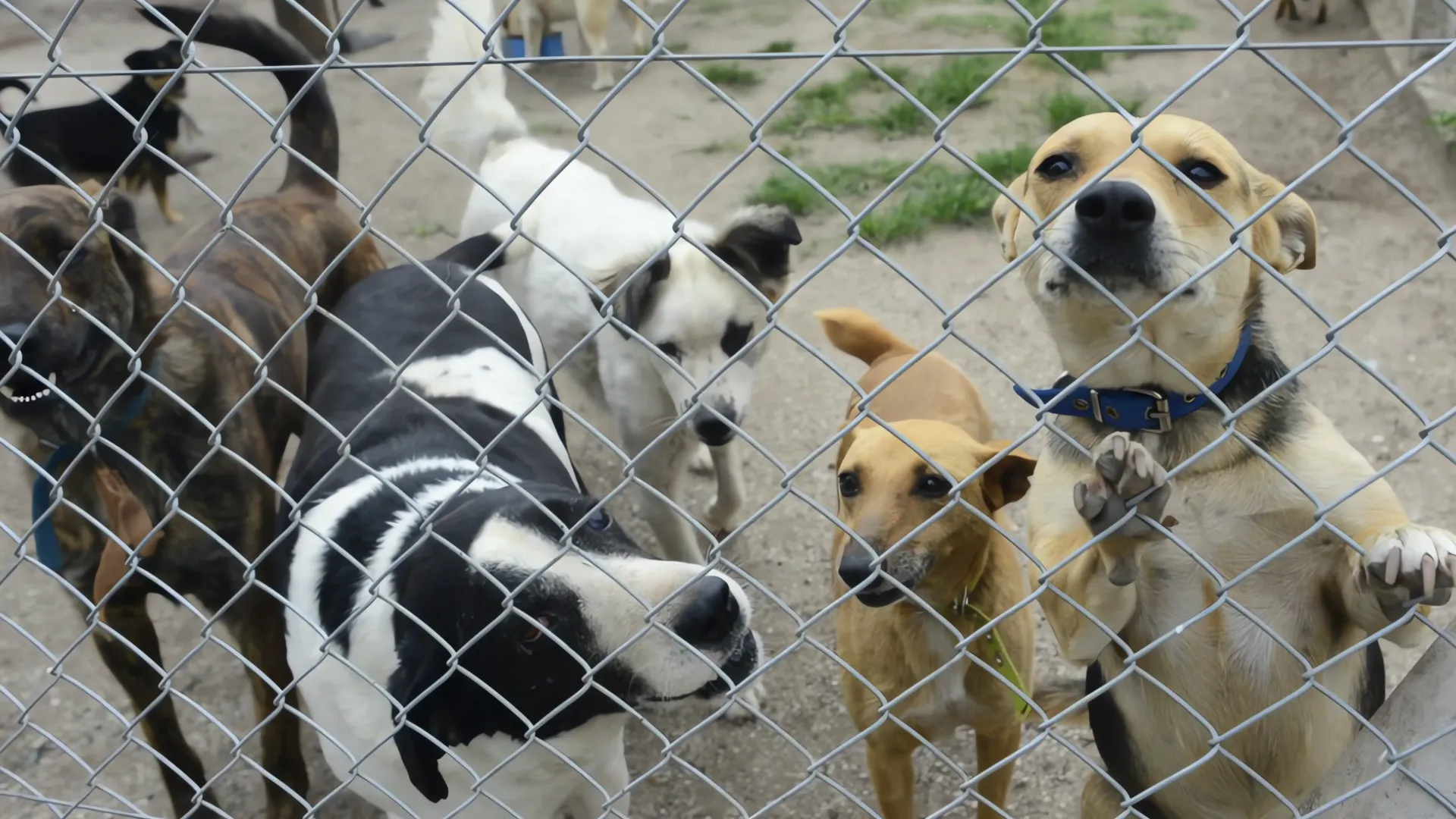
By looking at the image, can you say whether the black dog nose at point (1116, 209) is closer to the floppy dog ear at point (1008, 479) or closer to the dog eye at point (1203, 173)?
the dog eye at point (1203, 173)

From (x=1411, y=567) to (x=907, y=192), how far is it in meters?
4.11

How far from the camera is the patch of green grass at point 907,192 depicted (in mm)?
5160

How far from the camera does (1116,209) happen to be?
5.13 feet

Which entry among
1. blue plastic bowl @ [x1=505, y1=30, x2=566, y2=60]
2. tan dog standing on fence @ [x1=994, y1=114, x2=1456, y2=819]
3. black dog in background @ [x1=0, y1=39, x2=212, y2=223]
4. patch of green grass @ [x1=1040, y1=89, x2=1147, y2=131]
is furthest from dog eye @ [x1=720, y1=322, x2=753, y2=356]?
blue plastic bowl @ [x1=505, y1=30, x2=566, y2=60]

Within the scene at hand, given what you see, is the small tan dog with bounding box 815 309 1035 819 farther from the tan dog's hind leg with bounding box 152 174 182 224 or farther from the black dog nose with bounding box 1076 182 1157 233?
the tan dog's hind leg with bounding box 152 174 182 224

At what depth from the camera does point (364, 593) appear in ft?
7.65

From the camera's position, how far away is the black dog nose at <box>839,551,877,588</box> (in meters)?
2.12

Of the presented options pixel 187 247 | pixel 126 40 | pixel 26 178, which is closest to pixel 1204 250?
pixel 187 247

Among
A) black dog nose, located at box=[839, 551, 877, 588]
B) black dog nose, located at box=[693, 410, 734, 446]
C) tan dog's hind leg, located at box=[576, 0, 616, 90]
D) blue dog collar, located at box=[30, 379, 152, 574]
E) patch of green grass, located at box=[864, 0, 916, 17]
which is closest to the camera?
black dog nose, located at box=[839, 551, 877, 588]

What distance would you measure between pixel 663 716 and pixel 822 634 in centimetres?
54

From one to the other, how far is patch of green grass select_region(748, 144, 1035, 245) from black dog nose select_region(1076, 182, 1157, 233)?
3.44m

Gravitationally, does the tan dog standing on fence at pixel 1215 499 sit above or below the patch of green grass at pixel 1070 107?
above

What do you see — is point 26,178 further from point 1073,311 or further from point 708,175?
point 1073,311

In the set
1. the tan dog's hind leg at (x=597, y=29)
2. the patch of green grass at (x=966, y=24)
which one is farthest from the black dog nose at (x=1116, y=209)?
the tan dog's hind leg at (x=597, y=29)
